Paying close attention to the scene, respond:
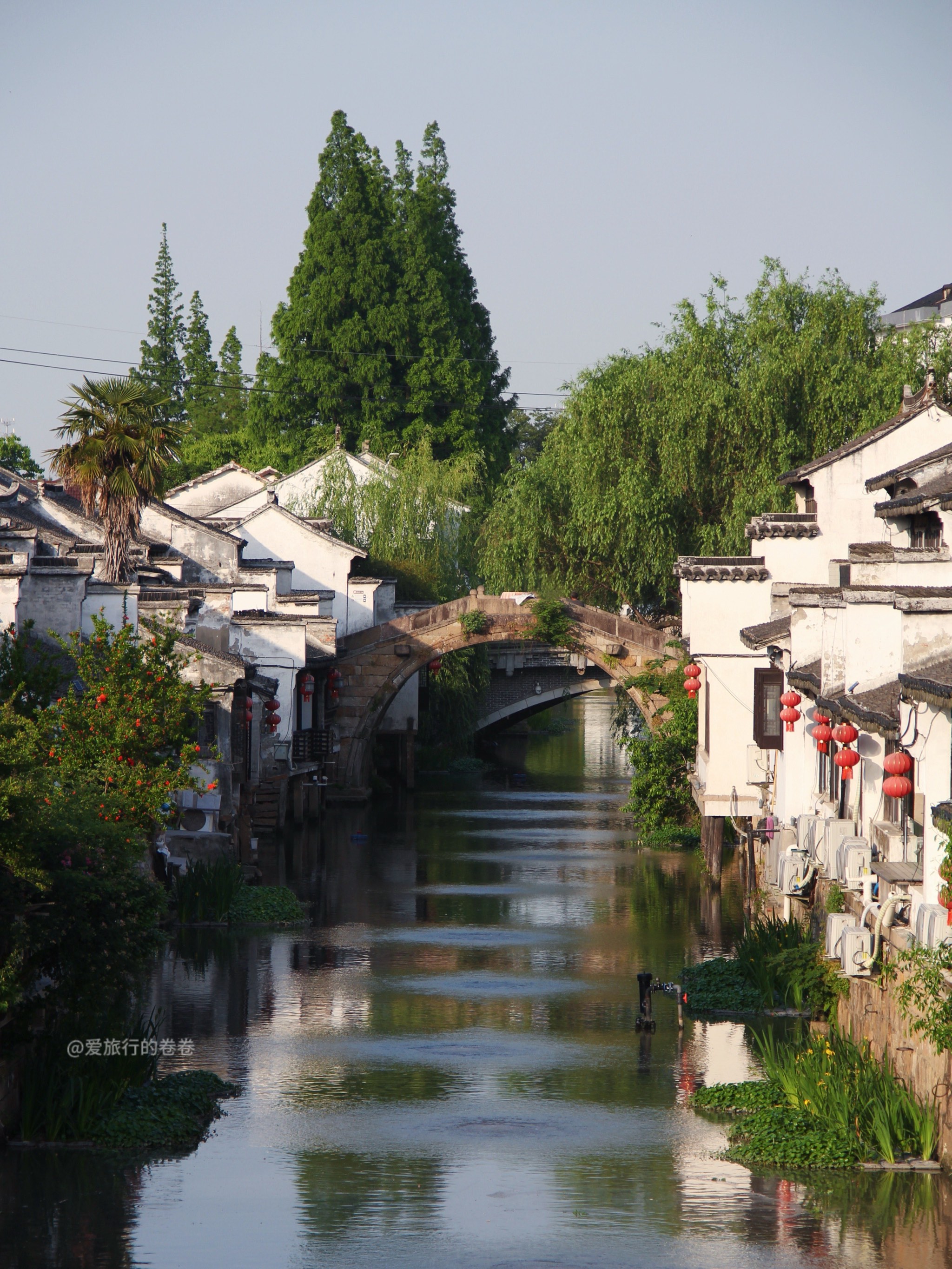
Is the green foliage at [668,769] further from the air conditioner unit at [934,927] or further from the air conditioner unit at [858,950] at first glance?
the air conditioner unit at [934,927]

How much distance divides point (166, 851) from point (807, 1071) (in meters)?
15.6

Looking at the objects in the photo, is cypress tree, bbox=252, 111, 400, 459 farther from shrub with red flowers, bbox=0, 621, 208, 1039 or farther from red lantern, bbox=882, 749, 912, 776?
red lantern, bbox=882, 749, 912, 776

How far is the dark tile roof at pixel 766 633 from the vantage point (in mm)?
26578

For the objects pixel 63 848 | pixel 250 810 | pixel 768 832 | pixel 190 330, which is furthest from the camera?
pixel 190 330

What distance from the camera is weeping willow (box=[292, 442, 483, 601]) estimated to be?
2202 inches

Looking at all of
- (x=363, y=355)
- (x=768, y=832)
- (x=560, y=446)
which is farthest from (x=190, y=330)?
(x=768, y=832)

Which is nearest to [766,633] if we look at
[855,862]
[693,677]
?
[693,677]

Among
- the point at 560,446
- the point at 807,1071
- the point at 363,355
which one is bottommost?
the point at 807,1071

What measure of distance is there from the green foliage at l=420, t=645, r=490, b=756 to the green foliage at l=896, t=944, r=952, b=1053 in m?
35.1

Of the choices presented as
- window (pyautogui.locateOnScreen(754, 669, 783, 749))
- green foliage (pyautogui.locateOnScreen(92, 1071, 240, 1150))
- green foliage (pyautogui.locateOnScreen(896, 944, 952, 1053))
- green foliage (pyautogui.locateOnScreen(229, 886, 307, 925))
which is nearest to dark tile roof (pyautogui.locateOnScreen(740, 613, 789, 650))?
window (pyautogui.locateOnScreen(754, 669, 783, 749))

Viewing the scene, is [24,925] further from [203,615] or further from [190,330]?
[190,330]

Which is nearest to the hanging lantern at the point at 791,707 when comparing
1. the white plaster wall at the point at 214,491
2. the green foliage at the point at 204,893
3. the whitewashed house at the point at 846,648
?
the whitewashed house at the point at 846,648

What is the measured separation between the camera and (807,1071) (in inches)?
669

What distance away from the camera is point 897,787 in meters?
16.2
